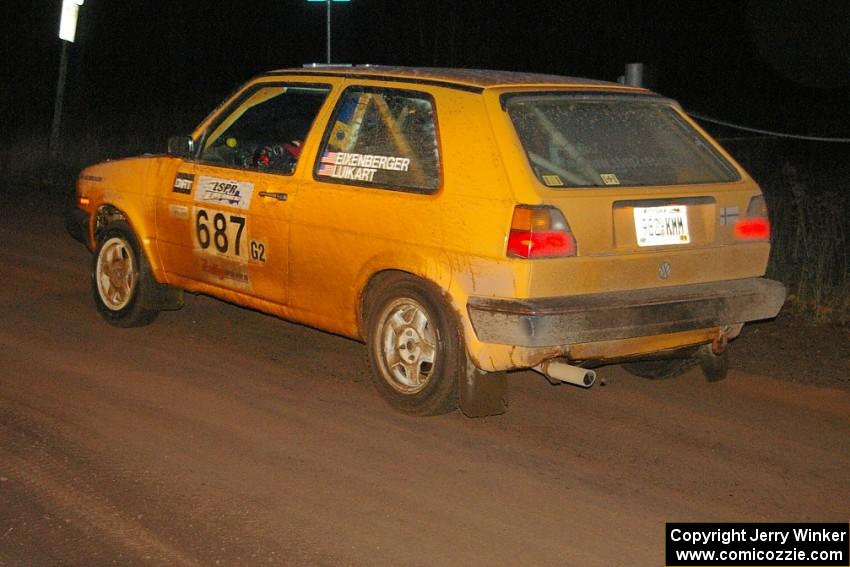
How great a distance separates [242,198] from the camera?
700 centimetres

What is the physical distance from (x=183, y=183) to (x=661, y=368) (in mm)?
3030

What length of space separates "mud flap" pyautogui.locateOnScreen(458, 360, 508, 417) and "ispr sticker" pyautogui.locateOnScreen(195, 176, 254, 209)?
5.93 feet

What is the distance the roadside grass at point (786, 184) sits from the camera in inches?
362

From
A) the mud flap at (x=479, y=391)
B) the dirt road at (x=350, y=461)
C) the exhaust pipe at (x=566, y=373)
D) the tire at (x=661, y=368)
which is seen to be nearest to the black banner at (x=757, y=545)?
the dirt road at (x=350, y=461)

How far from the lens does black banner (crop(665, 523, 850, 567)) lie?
452 centimetres

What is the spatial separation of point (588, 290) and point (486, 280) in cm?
48

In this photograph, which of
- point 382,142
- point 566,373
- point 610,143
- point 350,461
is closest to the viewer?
point 350,461

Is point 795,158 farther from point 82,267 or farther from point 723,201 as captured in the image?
point 723,201

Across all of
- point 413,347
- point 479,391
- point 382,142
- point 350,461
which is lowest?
point 350,461

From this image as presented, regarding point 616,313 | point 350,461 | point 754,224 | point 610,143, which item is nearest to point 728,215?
point 754,224

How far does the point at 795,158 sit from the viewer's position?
64.6 ft

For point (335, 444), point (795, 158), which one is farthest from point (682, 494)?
point (795, 158)

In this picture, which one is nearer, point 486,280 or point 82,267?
point 486,280

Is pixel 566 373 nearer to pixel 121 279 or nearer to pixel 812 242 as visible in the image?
pixel 121 279
